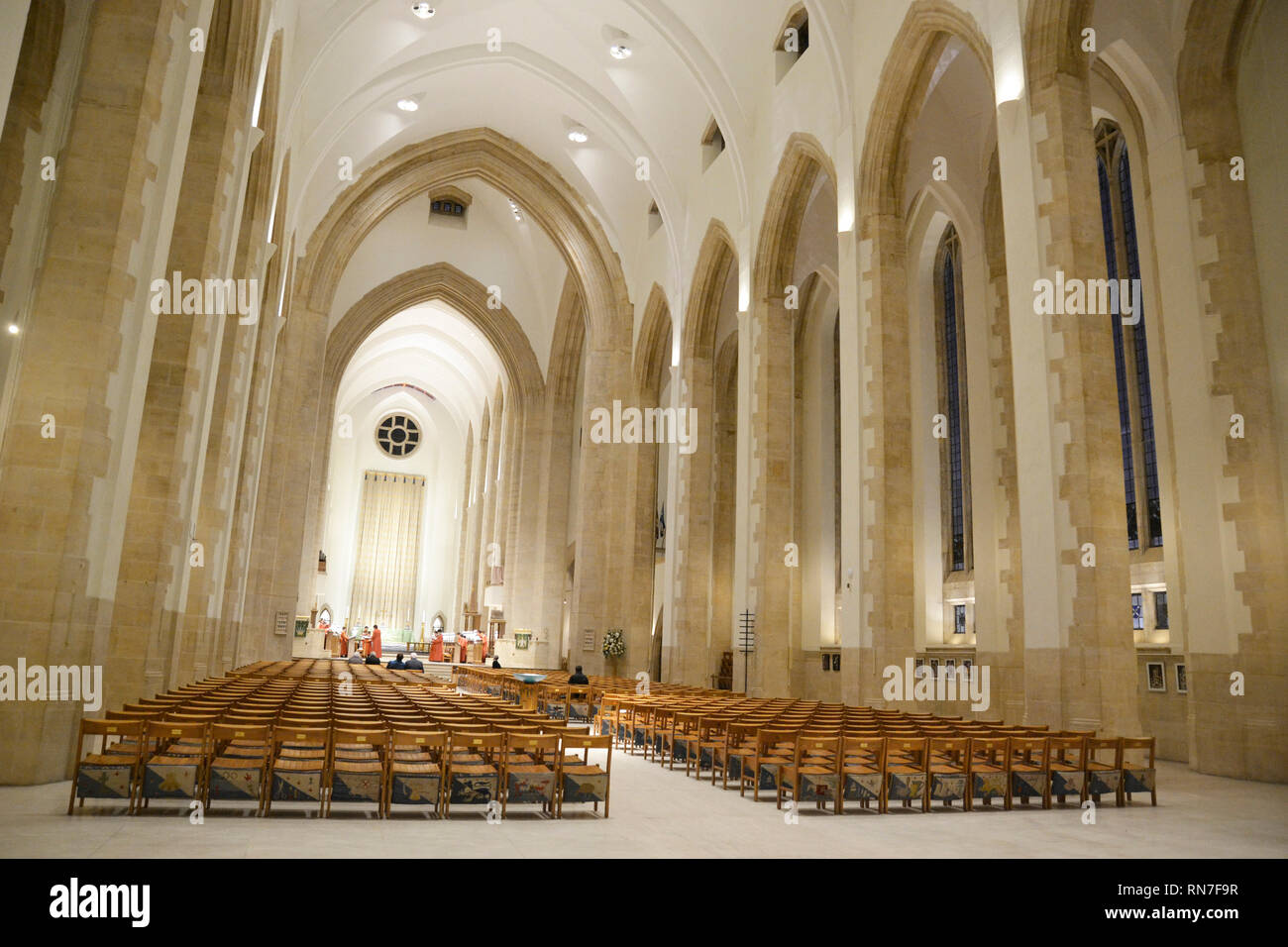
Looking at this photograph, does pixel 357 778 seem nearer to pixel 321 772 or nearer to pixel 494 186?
pixel 321 772

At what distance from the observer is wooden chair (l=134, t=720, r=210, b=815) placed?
492cm

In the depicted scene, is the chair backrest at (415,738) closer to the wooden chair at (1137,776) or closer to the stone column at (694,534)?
the wooden chair at (1137,776)

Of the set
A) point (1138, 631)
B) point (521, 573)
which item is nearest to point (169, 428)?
point (1138, 631)

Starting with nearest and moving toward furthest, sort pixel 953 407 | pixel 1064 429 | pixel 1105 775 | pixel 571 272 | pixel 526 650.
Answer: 1. pixel 1105 775
2. pixel 1064 429
3. pixel 953 407
4. pixel 571 272
5. pixel 526 650

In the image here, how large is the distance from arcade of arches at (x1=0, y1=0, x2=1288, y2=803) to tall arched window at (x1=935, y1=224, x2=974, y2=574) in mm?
93

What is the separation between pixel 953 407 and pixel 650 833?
14688mm

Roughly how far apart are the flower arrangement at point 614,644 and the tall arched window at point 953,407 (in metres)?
8.71

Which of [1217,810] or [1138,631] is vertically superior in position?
[1138,631]

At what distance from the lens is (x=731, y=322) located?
80.5 feet

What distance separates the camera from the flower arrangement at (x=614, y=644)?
72.5 feet

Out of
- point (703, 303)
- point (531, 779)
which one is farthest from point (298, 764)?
point (703, 303)
